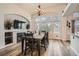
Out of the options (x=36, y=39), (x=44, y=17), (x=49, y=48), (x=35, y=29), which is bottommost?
(x=49, y=48)

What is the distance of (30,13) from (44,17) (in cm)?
55

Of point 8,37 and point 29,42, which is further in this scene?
point 8,37

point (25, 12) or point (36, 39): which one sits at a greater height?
point (25, 12)

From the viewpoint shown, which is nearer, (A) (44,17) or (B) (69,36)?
(A) (44,17)

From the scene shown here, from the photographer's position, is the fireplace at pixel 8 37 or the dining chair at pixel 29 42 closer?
the dining chair at pixel 29 42

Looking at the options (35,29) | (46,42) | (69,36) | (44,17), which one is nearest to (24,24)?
(35,29)

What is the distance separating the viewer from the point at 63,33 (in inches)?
210

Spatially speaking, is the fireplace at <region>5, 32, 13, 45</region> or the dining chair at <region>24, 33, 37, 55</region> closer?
the dining chair at <region>24, 33, 37, 55</region>

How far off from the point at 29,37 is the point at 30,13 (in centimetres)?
89

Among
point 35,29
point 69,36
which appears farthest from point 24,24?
point 69,36

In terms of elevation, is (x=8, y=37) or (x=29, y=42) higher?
(x=8, y=37)

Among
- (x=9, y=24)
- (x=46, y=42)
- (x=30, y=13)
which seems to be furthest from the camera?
(x=46, y=42)

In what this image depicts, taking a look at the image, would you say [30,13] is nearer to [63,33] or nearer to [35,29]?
[35,29]

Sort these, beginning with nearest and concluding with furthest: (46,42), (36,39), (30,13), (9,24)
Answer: (36,39), (30,13), (9,24), (46,42)
